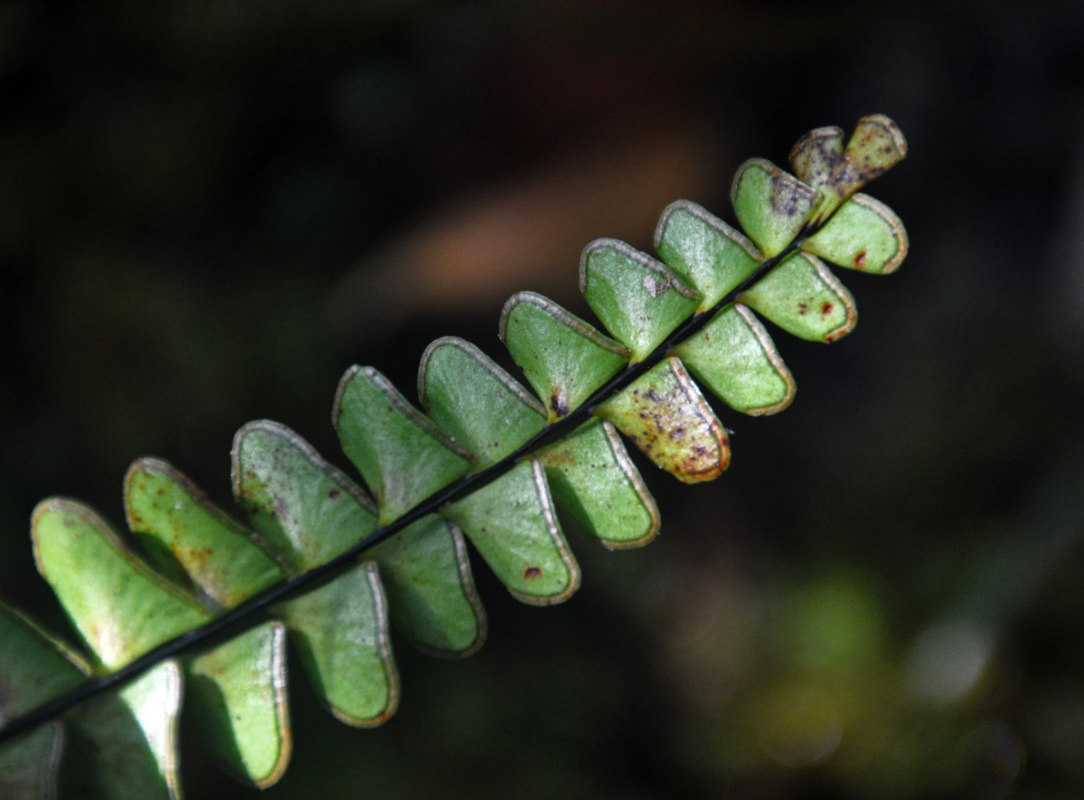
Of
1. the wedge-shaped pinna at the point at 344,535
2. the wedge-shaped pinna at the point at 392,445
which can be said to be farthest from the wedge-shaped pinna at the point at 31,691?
the wedge-shaped pinna at the point at 392,445

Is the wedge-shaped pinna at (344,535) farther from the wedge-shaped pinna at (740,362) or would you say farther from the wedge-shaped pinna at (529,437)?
the wedge-shaped pinna at (740,362)

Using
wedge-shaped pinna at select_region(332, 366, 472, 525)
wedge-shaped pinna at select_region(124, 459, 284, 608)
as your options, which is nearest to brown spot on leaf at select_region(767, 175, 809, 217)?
wedge-shaped pinna at select_region(332, 366, 472, 525)

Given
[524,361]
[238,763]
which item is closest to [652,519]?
[524,361]

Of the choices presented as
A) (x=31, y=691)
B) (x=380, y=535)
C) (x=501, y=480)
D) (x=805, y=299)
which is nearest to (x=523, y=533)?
(x=501, y=480)

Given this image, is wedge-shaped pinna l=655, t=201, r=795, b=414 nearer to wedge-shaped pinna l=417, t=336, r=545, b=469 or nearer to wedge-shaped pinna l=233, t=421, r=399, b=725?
wedge-shaped pinna l=417, t=336, r=545, b=469

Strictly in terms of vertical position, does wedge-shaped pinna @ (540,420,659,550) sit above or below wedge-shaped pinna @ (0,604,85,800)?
below

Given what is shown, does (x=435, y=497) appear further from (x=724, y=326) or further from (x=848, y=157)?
(x=848, y=157)
